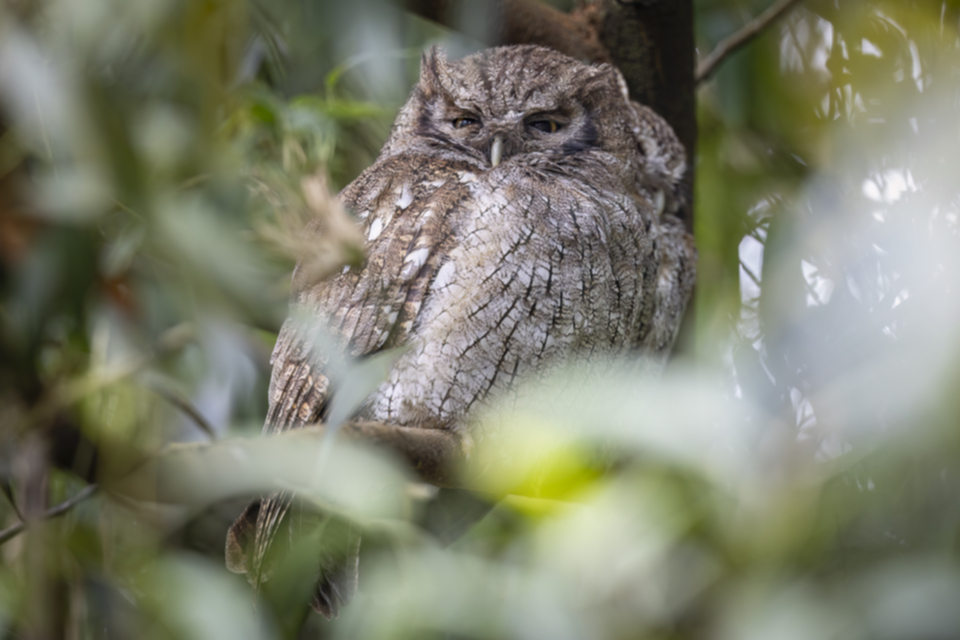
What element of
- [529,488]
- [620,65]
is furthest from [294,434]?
[620,65]

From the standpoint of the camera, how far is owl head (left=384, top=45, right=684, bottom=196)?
1658mm

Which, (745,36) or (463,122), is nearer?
(463,122)

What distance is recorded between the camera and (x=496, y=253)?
57.9 inches

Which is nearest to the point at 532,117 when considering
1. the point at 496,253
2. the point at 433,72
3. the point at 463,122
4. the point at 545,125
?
the point at 545,125

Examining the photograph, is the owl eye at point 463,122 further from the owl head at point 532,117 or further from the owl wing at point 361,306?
the owl wing at point 361,306

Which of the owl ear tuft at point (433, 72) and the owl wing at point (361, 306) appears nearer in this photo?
the owl wing at point (361, 306)

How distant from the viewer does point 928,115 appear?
4.38ft

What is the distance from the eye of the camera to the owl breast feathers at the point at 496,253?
58.1 inches

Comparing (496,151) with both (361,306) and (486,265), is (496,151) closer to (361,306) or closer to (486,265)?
(486,265)

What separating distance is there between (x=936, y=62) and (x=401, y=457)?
1.27 metres

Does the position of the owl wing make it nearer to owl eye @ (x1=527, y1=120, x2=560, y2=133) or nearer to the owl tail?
the owl tail

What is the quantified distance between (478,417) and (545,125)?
672 millimetres

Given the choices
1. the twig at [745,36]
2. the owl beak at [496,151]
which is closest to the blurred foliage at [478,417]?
the twig at [745,36]

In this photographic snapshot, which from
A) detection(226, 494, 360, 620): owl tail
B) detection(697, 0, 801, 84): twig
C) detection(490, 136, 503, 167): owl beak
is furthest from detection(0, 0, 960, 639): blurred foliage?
detection(490, 136, 503, 167): owl beak
